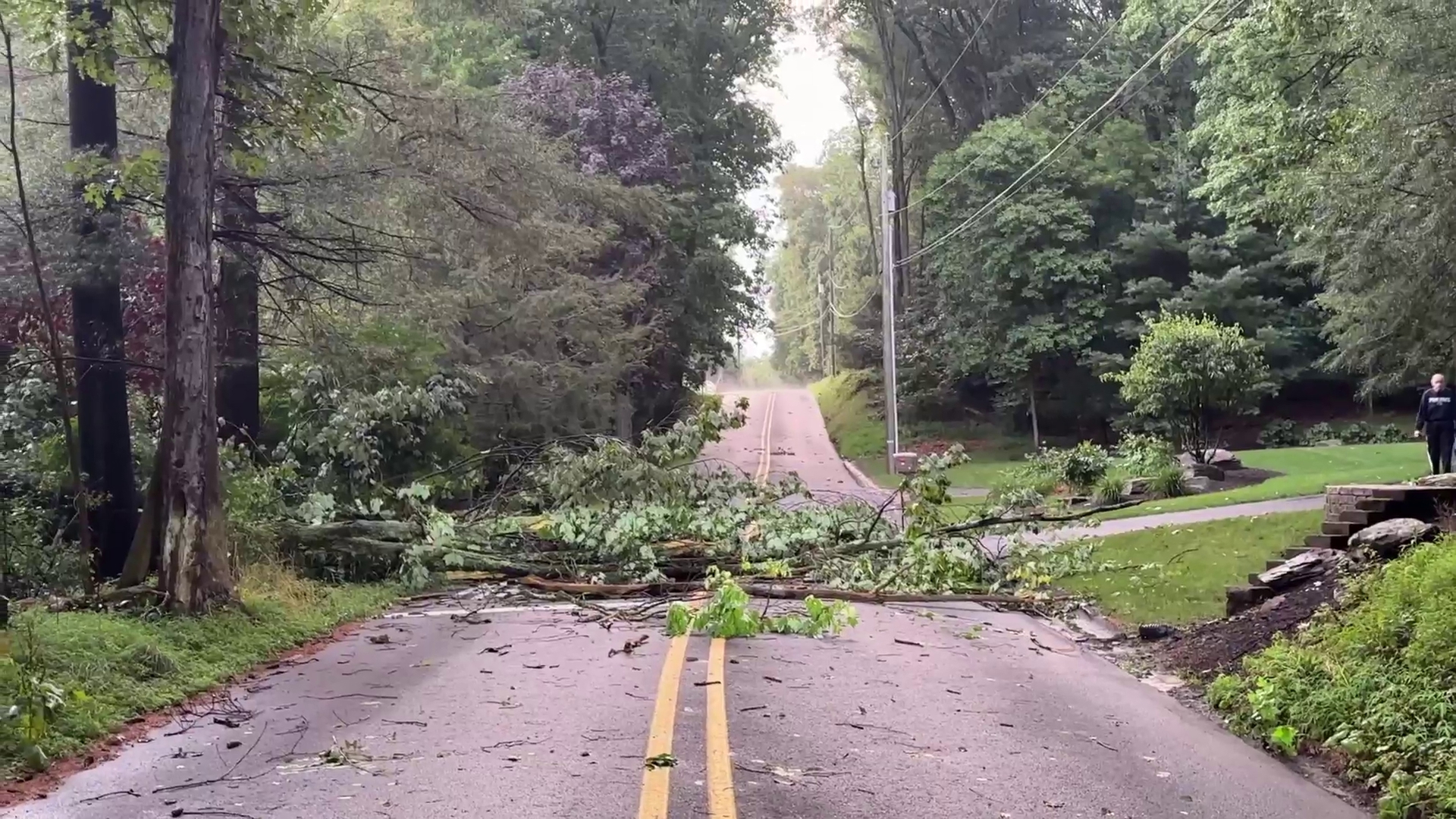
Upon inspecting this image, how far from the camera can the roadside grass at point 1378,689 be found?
21.0 ft

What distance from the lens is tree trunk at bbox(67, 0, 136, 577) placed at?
12.9 m

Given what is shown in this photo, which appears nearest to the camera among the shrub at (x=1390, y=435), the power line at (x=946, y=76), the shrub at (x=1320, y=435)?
the shrub at (x=1390, y=435)

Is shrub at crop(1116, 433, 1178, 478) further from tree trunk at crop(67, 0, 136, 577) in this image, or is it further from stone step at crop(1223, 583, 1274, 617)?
tree trunk at crop(67, 0, 136, 577)

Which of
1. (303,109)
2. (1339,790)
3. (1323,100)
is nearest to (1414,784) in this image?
(1339,790)

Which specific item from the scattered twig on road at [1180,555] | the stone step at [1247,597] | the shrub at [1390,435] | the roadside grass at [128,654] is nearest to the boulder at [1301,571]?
the stone step at [1247,597]

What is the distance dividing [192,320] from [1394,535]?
10314mm

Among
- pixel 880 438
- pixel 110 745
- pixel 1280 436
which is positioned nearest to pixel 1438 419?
pixel 110 745

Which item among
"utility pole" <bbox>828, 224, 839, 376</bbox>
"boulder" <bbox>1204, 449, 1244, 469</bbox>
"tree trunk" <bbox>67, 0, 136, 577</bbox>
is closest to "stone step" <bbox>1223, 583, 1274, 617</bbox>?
"tree trunk" <bbox>67, 0, 136, 577</bbox>

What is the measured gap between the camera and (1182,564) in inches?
568

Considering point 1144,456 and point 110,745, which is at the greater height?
point 1144,456

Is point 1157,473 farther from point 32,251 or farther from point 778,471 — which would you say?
point 32,251

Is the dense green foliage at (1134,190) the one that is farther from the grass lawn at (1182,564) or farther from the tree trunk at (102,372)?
the tree trunk at (102,372)

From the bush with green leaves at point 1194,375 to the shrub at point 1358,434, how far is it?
11.0 meters

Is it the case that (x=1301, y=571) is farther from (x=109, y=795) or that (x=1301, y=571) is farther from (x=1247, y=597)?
(x=109, y=795)
